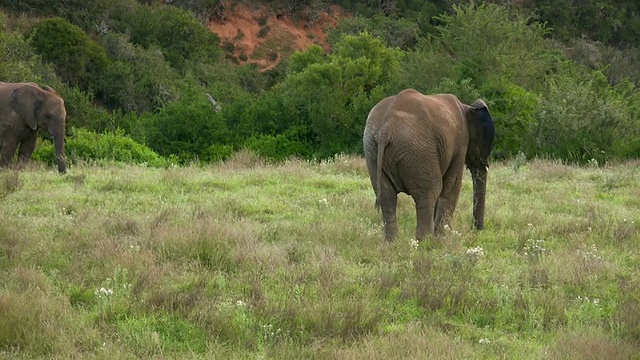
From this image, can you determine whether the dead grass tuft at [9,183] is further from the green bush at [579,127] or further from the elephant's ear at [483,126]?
the green bush at [579,127]

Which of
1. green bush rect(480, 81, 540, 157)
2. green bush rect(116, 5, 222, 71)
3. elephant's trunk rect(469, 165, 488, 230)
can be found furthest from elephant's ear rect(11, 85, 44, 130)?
green bush rect(116, 5, 222, 71)

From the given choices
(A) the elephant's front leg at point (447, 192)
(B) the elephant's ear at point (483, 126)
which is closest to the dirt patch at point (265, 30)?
(B) the elephant's ear at point (483, 126)

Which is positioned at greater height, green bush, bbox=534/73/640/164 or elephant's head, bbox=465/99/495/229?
elephant's head, bbox=465/99/495/229

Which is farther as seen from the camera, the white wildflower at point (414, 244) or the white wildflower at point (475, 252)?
the white wildflower at point (414, 244)

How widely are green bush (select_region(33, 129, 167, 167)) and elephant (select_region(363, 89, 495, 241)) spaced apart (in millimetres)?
10535

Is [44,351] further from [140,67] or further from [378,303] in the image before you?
[140,67]

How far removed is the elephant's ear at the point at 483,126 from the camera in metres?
9.91

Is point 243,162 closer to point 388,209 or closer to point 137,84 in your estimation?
point 388,209

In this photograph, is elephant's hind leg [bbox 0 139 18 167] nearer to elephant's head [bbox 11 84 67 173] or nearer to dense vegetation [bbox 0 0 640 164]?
elephant's head [bbox 11 84 67 173]

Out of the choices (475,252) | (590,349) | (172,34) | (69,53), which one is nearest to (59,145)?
(475,252)

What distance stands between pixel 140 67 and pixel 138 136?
67.2 feet

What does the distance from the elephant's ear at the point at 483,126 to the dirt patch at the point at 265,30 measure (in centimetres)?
4920

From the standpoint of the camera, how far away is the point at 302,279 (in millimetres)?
7211

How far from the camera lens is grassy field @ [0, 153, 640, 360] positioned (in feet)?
18.4
